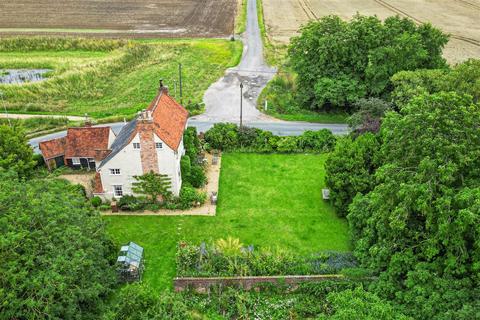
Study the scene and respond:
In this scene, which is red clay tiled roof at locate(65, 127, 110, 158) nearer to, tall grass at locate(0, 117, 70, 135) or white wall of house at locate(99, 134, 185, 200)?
white wall of house at locate(99, 134, 185, 200)

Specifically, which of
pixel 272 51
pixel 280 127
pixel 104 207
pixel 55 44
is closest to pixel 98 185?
pixel 104 207

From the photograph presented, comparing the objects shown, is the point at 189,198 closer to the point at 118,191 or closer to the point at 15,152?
the point at 118,191

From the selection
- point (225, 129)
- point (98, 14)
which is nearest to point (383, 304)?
point (225, 129)

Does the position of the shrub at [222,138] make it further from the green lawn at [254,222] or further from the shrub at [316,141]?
the shrub at [316,141]

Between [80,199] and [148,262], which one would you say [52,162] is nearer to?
[80,199]

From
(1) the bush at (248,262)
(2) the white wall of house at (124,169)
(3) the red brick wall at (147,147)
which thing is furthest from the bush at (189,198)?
(1) the bush at (248,262)
